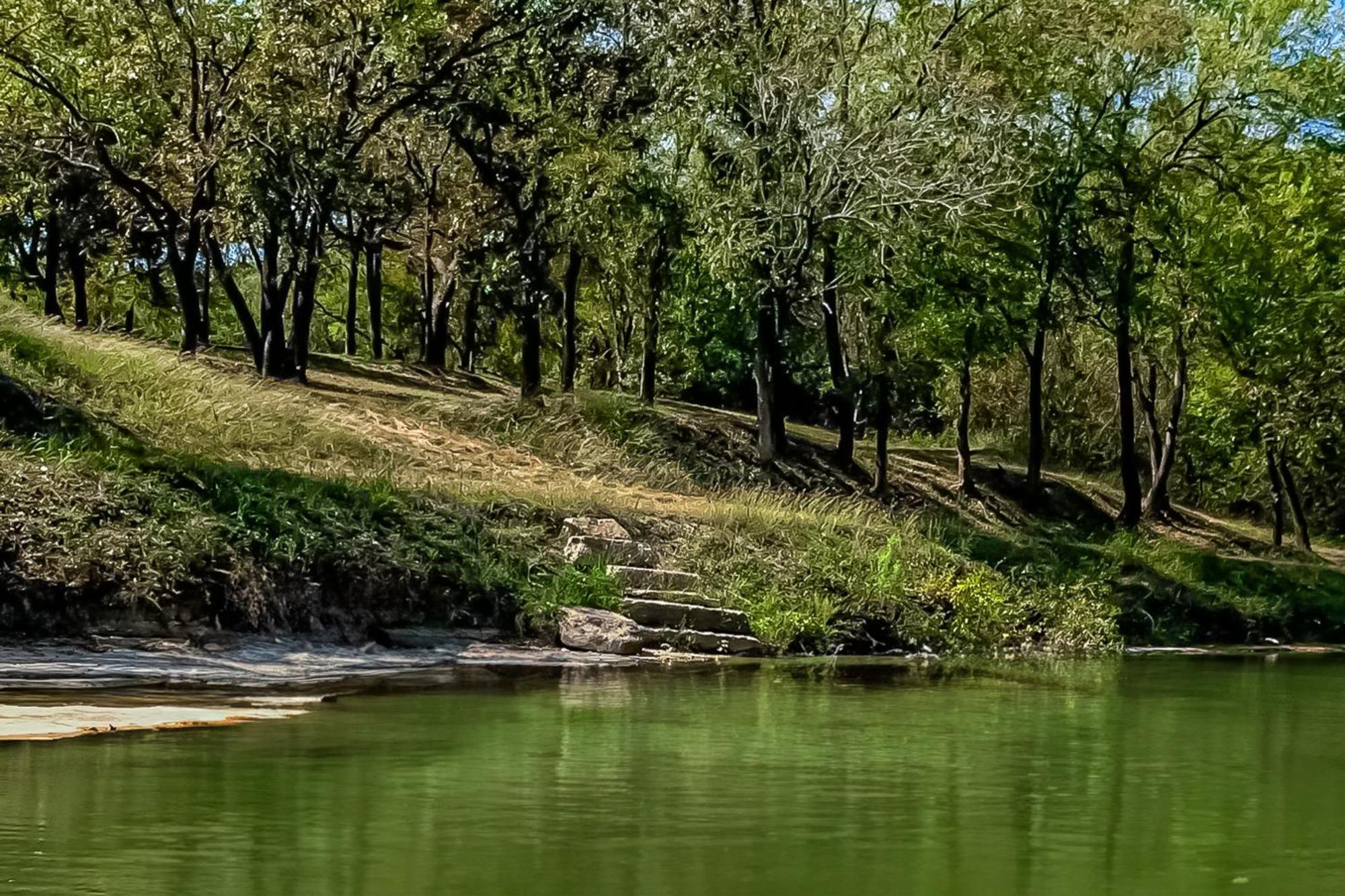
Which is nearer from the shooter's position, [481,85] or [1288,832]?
[1288,832]

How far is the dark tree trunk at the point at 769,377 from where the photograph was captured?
34.2 m

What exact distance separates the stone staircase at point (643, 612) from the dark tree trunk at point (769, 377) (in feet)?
36.8

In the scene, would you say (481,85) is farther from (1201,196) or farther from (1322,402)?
(1322,402)

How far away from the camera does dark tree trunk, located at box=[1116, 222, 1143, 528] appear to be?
3584 cm

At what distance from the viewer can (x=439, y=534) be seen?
67.7 ft

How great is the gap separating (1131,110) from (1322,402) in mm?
7988

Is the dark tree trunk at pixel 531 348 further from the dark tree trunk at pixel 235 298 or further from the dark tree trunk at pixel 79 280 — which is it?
the dark tree trunk at pixel 79 280

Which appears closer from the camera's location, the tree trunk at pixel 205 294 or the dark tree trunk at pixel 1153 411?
the dark tree trunk at pixel 1153 411

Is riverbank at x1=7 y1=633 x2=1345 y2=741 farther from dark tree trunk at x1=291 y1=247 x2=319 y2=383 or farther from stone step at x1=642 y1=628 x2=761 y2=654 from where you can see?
dark tree trunk at x1=291 y1=247 x2=319 y2=383

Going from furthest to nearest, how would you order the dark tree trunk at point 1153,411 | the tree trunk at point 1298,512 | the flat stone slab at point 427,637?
the dark tree trunk at point 1153,411
the tree trunk at point 1298,512
the flat stone slab at point 427,637

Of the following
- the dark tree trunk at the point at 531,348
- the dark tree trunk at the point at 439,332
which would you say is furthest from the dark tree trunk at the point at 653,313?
the dark tree trunk at the point at 439,332

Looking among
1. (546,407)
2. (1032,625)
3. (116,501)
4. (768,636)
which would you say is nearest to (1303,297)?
(1032,625)

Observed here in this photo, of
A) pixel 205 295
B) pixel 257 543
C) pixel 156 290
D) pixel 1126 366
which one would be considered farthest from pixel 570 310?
pixel 257 543

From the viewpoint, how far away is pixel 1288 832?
847 cm
